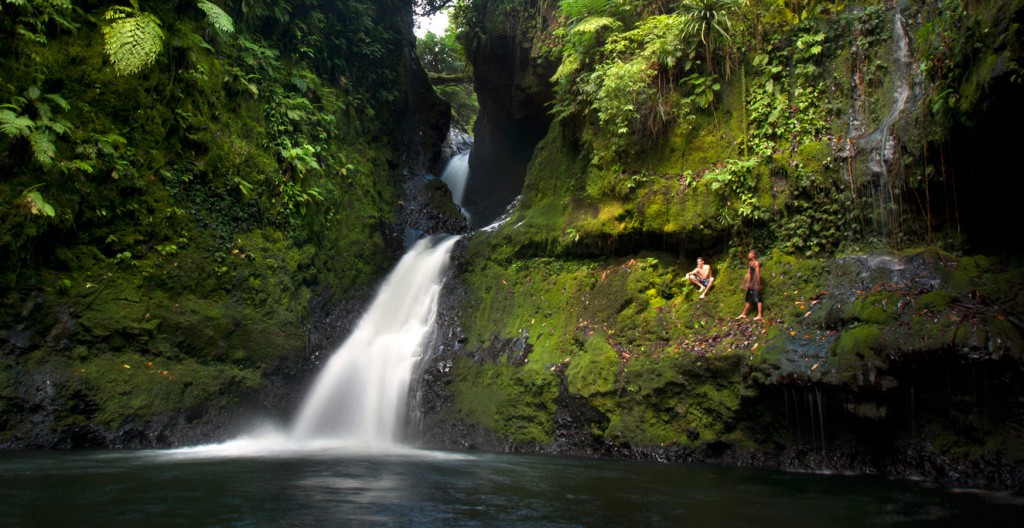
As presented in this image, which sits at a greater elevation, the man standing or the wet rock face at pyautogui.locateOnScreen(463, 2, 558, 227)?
the wet rock face at pyautogui.locateOnScreen(463, 2, 558, 227)

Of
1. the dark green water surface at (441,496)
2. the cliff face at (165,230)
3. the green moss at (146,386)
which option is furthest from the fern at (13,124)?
the dark green water surface at (441,496)

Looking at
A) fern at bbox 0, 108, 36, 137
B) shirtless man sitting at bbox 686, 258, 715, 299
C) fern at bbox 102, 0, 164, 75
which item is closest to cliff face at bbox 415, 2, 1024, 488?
shirtless man sitting at bbox 686, 258, 715, 299

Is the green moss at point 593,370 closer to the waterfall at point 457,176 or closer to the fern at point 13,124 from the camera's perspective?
the fern at point 13,124

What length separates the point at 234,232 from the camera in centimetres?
1059

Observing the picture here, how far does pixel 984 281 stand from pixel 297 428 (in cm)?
1038

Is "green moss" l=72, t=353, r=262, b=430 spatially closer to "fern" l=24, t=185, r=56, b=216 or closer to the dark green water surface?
the dark green water surface

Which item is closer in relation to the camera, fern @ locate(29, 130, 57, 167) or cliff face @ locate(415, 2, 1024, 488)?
cliff face @ locate(415, 2, 1024, 488)

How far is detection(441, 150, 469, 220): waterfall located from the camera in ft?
65.2

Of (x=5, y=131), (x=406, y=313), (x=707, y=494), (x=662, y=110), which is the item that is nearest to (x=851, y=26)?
(x=662, y=110)

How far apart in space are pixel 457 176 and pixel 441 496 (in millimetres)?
16402

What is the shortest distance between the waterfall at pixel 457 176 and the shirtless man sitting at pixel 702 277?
10.6 metres

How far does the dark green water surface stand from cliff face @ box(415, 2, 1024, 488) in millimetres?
940

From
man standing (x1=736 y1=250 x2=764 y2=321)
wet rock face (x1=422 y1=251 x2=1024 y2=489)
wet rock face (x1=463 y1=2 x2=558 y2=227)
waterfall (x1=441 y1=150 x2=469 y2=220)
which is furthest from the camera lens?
waterfall (x1=441 y1=150 x2=469 y2=220)

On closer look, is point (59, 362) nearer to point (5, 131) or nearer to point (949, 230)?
point (5, 131)
